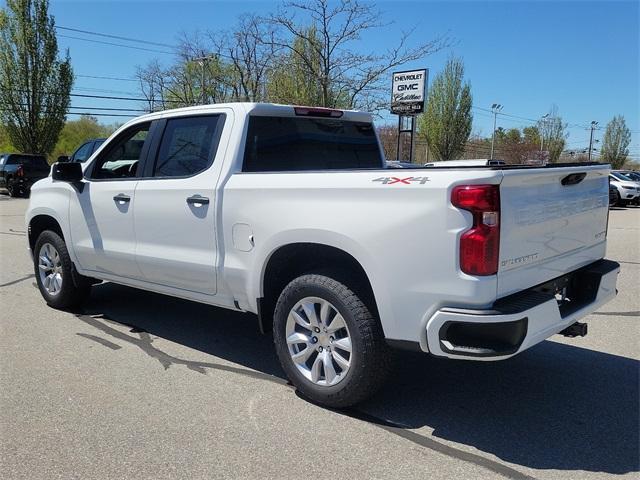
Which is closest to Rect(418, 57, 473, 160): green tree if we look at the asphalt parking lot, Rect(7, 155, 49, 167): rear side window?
Rect(7, 155, 49, 167): rear side window

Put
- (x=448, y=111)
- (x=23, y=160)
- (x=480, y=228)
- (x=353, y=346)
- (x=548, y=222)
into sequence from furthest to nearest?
(x=448, y=111) → (x=23, y=160) → (x=353, y=346) → (x=548, y=222) → (x=480, y=228)

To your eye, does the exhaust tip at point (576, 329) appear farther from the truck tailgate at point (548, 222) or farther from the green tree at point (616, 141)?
the green tree at point (616, 141)

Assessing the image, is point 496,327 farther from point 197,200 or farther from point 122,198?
point 122,198

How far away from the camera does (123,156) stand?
5.11 meters

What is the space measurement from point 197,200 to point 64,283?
244 centimetres

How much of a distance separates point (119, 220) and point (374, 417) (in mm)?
2780

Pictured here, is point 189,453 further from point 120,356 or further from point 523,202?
point 523,202

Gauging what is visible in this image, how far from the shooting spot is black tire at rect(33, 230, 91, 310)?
561cm

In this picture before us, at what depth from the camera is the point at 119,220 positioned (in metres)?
4.84

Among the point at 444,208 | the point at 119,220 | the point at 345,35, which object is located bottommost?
the point at 119,220

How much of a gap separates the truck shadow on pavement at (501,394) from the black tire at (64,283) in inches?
12.9

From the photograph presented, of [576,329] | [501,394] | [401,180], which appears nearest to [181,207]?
[401,180]

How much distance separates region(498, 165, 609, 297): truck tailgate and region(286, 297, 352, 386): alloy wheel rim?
1056 millimetres

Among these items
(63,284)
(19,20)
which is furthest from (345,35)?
(19,20)
